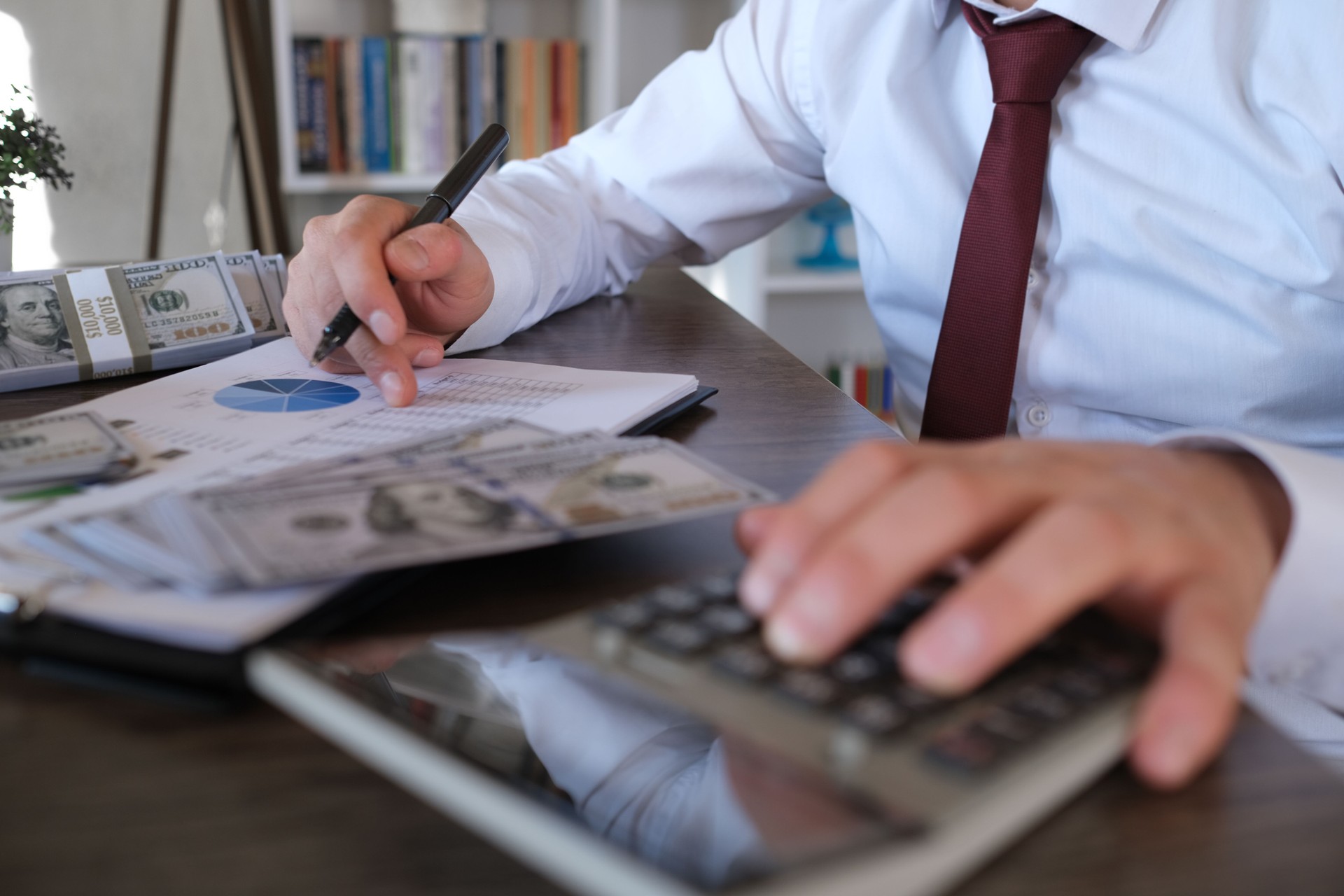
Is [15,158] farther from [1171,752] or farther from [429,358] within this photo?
[1171,752]

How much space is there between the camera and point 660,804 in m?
0.33

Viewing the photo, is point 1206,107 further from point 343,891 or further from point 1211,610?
point 343,891

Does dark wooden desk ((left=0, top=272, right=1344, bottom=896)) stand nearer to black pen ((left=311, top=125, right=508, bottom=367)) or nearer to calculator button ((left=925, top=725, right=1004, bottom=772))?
calculator button ((left=925, top=725, right=1004, bottom=772))

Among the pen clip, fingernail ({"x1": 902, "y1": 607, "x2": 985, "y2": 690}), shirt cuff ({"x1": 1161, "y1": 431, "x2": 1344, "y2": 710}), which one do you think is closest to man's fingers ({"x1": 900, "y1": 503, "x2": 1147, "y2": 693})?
fingernail ({"x1": 902, "y1": 607, "x2": 985, "y2": 690})

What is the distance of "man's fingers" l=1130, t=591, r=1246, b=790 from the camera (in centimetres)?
30

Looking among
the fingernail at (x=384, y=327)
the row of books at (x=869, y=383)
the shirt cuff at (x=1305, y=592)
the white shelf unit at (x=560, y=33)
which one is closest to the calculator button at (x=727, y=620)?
the shirt cuff at (x=1305, y=592)

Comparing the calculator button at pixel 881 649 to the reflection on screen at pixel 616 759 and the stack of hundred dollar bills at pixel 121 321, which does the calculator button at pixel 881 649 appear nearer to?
the reflection on screen at pixel 616 759

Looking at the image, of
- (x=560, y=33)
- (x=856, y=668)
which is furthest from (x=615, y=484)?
(x=560, y=33)

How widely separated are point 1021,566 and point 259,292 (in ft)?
2.41

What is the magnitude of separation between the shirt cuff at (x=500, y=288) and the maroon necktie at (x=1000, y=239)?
37cm

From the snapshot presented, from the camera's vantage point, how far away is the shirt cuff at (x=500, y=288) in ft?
2.84

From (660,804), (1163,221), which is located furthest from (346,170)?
(660,804)

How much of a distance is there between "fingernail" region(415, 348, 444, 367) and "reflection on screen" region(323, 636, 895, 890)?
0.40m

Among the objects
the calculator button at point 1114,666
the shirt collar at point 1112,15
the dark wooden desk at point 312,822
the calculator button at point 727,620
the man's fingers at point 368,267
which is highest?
the shirt collar at point 1112,15
